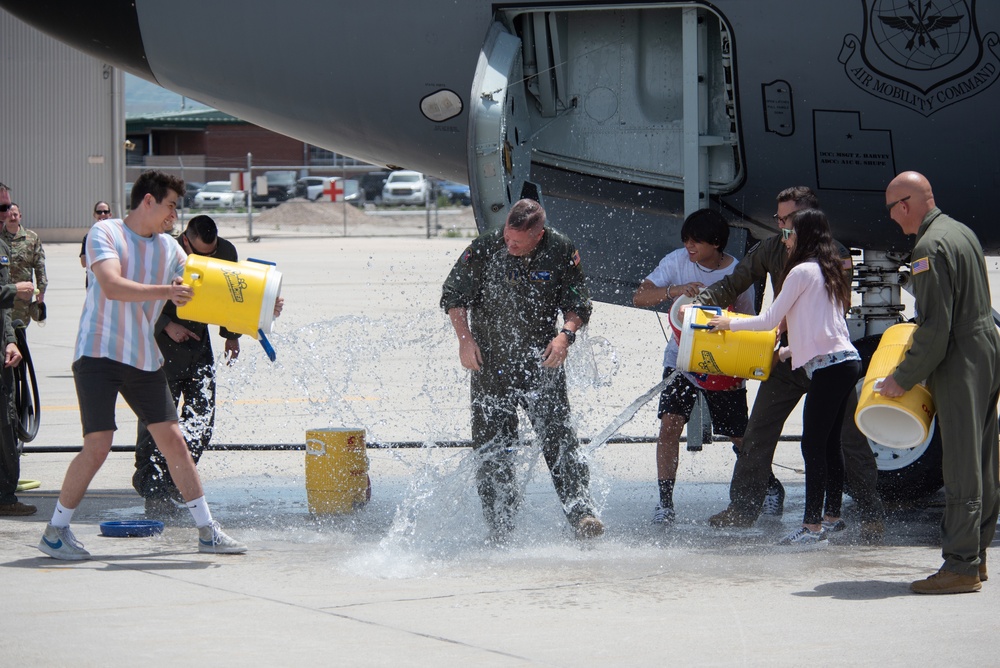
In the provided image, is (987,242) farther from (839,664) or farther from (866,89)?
(839,664)

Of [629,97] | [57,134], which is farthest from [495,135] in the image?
[57,134]

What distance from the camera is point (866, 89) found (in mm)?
6582

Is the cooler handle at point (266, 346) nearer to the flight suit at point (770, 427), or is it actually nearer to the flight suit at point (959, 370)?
the flight suit at point (770, 427)

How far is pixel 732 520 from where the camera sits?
6.28 meters

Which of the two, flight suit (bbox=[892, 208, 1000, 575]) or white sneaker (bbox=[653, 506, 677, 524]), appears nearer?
flight suit (bbox=[892, 208, 1000, 575])

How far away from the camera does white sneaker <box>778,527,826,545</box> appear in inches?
232

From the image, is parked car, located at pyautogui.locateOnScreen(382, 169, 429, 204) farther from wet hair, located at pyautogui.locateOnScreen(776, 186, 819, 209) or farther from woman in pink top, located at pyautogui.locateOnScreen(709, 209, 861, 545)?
woman in pink top, located at pyautogui.locateOnScreen(709, 209, 861, 545)

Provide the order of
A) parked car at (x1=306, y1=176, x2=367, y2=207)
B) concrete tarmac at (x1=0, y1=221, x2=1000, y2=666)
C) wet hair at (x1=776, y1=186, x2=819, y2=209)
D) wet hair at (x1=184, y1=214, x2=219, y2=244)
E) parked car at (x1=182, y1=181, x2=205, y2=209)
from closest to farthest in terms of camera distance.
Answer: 1. concrete tarmac at (x1=0, y1=221, x2=1000, y2=666)
2. wet hair at (x1=776, y1=186, x2=819, y2=209)
3. wet hair at (x1=184, y1=214, x2=219, y2=244)
4. parked car at (x1=182, y1=181, x2=205, y2=209)
5. parked car at (x1=306, y1=176, x2=367, y2=207)

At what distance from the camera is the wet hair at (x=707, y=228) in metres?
6.40

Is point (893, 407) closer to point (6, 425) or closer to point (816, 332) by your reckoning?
point (816, 332)

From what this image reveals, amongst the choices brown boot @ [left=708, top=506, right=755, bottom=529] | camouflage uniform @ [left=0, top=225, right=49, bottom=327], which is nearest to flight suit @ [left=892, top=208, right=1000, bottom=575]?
brown boot @ [left=708, top=506, right=755, bottom=529]

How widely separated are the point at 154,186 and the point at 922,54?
3.70 metres

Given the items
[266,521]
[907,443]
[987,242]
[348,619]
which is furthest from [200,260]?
[987,242]

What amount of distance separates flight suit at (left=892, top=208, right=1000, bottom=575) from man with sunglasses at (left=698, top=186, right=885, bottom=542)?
3.20ft
